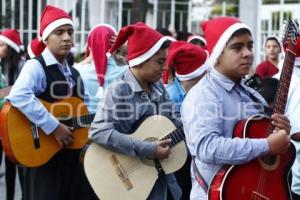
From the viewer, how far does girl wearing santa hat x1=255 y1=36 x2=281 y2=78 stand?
9781 millimetres

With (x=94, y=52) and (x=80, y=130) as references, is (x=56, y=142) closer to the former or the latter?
(x=80, y=130)

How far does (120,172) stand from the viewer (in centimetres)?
441

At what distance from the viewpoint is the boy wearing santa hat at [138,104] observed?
433 cm

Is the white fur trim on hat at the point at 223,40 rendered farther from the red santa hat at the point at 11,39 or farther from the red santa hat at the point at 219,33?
the red santa hat at the point at 11,39

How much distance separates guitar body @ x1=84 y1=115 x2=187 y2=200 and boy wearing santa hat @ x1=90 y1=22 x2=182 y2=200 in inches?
2.5

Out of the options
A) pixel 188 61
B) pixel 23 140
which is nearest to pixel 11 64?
pixel 23 140

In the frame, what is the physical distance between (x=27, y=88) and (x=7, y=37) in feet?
11.2

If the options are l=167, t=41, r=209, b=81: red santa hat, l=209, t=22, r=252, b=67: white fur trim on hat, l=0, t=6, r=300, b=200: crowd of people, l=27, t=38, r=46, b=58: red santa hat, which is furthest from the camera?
l=27, t=38, r=46, b=58: red santa hat

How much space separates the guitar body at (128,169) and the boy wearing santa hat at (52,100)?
2.15 ft

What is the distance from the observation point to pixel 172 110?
467 centimetres

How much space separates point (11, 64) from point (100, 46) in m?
1.91

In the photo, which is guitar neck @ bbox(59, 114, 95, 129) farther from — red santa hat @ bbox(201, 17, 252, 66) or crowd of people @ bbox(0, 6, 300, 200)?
red santa hat @ bbox(201, 17, 252, 66)

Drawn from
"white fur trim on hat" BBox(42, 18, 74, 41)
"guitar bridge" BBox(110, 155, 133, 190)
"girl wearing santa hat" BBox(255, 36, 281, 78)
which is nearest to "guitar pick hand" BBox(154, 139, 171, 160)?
"guitar bridge" BBox(110, 155, 133, 190)

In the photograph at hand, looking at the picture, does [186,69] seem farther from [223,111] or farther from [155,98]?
[223,111]
